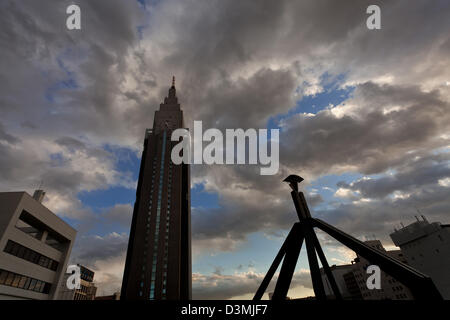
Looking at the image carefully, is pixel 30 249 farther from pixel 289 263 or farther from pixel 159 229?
pixel 159 229

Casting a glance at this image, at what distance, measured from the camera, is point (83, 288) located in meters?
113

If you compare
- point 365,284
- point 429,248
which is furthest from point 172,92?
point 365,284

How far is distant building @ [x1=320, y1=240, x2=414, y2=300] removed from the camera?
73375 mm

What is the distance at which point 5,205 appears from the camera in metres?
30.7

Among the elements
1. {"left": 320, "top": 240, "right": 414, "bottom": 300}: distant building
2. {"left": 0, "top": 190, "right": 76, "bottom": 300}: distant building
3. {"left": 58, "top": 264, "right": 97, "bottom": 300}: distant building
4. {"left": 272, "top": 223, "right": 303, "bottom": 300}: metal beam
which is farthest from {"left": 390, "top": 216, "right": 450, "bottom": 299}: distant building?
{"left": 58, "top": 264, "right": 97, "bottom": 300}: distant building

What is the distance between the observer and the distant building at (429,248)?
190 feet

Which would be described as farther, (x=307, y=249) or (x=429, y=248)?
(x=429, y=248)

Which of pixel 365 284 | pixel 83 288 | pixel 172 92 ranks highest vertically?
pixel 172 92

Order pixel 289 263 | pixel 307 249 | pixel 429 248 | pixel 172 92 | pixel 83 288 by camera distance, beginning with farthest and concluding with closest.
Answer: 1. pixel 172 92
2. pixel 83 288
3. pixel 429 248
4. pixel 289 263
5. pixel 307 249

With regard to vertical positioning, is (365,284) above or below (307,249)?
above

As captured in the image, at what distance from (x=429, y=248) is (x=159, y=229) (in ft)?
290

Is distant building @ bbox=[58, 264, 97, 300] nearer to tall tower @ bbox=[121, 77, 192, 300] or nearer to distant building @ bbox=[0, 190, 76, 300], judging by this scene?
tall tower @ bbox=[121, 77, 192, 300]
